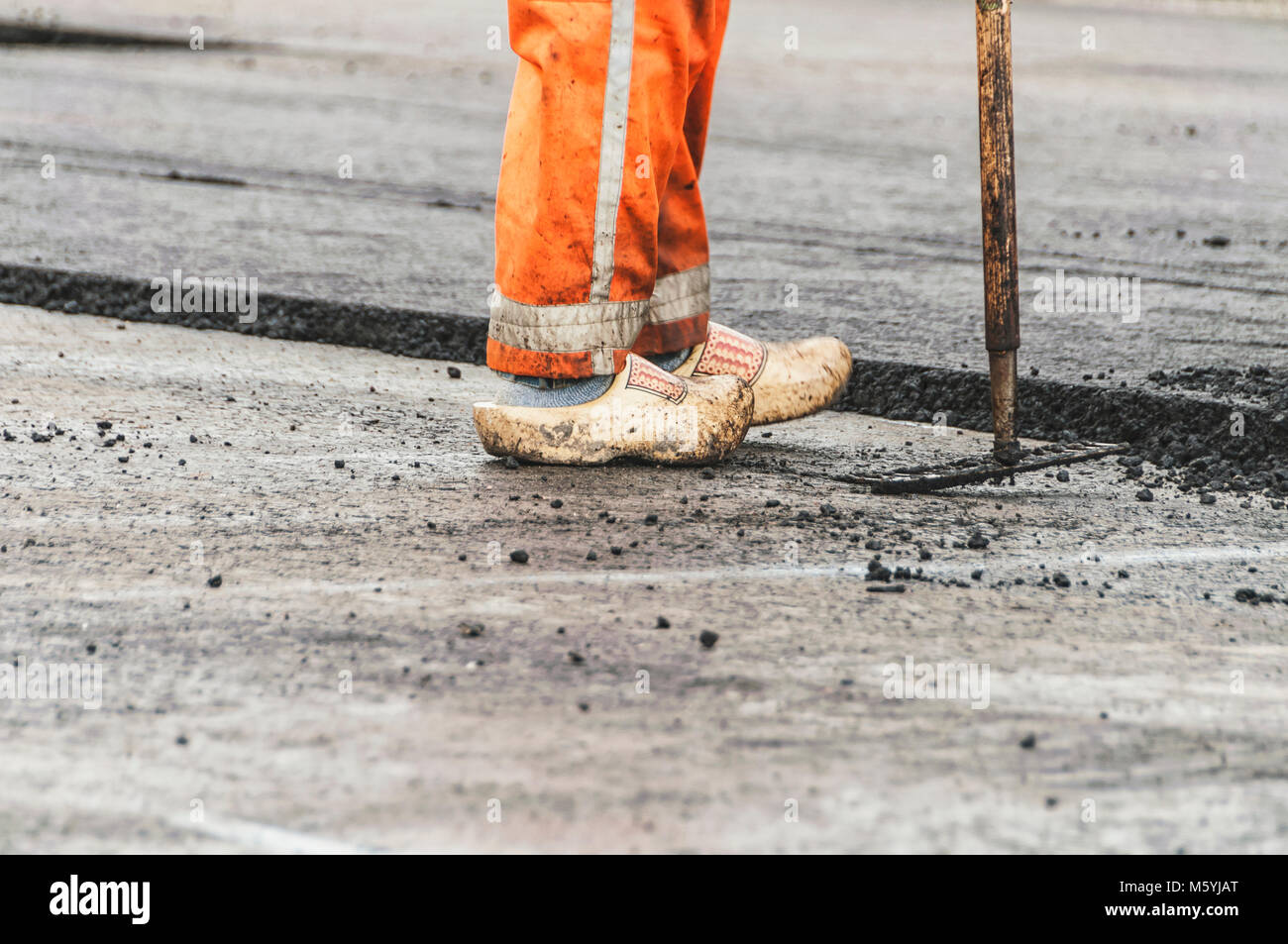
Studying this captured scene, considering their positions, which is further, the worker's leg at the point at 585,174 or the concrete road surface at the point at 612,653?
the worker's leg at the point at 585,174

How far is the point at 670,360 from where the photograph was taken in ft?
10.00

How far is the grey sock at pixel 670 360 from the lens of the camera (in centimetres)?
303

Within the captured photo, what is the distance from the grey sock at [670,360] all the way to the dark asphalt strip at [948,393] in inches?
21.8

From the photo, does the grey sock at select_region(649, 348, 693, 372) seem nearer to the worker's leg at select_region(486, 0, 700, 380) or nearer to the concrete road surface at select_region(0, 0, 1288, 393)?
the worker's leg at select_region(486, 0, 700, 380)

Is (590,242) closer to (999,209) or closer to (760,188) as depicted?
(999,209)

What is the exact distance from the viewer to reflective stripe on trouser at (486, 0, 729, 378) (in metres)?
2.53

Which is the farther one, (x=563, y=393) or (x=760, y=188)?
(x=760, y=188)

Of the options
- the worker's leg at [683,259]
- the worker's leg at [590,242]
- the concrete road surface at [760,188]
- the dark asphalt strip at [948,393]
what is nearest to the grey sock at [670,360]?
the worker's leg at [683,259]

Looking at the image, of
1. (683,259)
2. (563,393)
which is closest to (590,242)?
(563,393)

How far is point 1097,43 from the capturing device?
1382cm

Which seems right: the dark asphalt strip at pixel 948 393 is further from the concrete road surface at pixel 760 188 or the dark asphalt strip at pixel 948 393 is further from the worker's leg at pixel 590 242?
the worker's leg at pixel 590 242

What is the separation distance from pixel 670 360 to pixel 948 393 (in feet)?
2.47

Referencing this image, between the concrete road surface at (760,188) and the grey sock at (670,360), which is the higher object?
the concrete road surface at (760,188)

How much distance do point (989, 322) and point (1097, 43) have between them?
1222 centimetres
